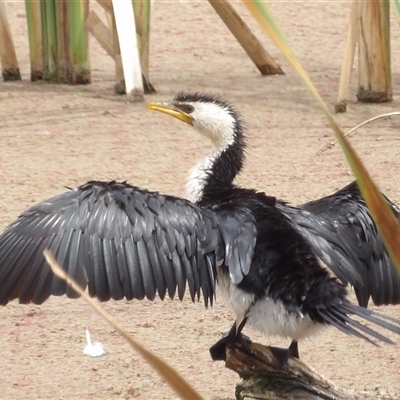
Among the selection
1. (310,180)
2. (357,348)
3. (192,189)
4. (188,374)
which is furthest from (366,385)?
(310,180)

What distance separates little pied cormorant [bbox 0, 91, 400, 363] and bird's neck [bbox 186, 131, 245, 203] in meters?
0.23

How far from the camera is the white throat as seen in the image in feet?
13.3

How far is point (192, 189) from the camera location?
13.3ft

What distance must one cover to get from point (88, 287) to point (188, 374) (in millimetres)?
835

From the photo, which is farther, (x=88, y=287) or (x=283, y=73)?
(x=283, y=73)

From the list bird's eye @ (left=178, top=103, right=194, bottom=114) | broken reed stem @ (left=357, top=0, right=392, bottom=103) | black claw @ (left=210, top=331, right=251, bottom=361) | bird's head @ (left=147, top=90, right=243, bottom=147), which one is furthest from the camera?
broken reed stem @ (left=357, top=0, right=392, bottom=103)

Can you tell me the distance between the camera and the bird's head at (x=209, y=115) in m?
4.28

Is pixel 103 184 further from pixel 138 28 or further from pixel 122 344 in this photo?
pixel 138 28

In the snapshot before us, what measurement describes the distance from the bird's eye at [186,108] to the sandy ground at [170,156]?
34.8 inches

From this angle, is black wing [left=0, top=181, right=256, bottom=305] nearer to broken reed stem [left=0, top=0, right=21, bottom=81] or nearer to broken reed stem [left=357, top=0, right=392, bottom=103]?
broken reed stem [left=357, top=0, right=392, bottom=103]

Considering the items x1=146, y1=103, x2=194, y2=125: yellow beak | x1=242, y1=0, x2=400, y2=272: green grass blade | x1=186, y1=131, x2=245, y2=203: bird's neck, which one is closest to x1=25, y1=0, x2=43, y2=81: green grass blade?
x1=146, y1=103, x2=194, y2=125: yellow beak

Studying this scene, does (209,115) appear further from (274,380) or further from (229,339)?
(274,380)

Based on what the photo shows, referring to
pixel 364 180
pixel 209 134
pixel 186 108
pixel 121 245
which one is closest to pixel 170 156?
pixel 186 108

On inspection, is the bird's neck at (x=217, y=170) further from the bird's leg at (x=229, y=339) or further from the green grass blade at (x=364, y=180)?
the green grass blade at (x=364, y=180)
